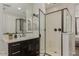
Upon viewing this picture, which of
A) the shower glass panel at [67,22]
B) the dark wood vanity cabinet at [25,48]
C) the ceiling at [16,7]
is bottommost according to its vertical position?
the dark wood vanity cabinet at [25,48]

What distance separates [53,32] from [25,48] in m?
0.45

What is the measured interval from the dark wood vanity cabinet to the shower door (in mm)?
165

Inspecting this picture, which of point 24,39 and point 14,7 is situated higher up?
point 14,7

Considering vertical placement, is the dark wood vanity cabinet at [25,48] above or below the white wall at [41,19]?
below

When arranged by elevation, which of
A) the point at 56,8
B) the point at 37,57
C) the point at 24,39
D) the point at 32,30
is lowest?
the point at 37,57

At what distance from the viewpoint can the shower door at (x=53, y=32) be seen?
147 centimetres

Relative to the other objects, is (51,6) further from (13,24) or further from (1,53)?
(1,53)

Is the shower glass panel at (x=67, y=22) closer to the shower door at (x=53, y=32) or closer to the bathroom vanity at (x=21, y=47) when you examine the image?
the shower door at (x=53, y=32)

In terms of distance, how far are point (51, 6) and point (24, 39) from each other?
23.4 inches

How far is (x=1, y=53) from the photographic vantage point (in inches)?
56.2

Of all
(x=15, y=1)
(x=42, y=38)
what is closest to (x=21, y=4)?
(x=15, y=1)

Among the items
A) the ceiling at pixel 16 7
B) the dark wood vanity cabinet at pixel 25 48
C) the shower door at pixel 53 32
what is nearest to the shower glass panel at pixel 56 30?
the shower door at pixel 53 32

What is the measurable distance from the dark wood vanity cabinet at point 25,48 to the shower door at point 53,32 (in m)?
0.16

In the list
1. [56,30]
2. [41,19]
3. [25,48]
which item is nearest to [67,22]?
[56,30]
